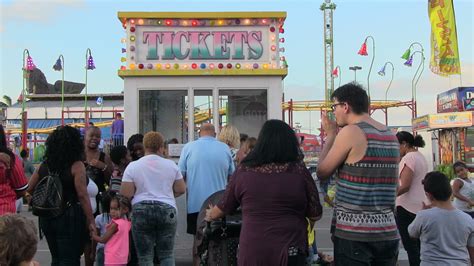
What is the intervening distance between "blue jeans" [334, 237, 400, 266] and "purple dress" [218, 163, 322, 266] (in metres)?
0.23

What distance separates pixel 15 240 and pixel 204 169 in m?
3.46

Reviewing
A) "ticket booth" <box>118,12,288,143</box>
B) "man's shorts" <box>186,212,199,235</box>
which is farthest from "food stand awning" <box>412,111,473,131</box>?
"man's shorts" <box>186,212,199,235</box>

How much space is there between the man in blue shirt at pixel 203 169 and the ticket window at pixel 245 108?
8.97 ft

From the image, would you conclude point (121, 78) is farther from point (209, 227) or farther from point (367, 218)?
point (367, 218)

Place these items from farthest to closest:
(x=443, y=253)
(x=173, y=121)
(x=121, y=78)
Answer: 1. (x=173, y=121)
2. (x=121, y=78)
3. (x=443, y=253)

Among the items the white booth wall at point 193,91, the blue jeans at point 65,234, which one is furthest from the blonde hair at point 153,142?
the white booth wall at point 193,91

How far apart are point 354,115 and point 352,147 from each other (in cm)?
29

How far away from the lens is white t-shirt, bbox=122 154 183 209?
528cm

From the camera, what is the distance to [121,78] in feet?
28.3

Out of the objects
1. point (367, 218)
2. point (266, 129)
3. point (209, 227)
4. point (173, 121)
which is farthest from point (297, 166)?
point (173, 121)

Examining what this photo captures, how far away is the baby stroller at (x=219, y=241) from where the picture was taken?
4.10 metres

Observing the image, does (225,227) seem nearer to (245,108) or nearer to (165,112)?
(245,108)

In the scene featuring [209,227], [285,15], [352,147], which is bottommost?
[209,227]

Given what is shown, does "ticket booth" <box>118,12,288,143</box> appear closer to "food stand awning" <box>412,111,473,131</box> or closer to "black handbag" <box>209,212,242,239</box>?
"black handbag" <box>209,212,242,239</box>
